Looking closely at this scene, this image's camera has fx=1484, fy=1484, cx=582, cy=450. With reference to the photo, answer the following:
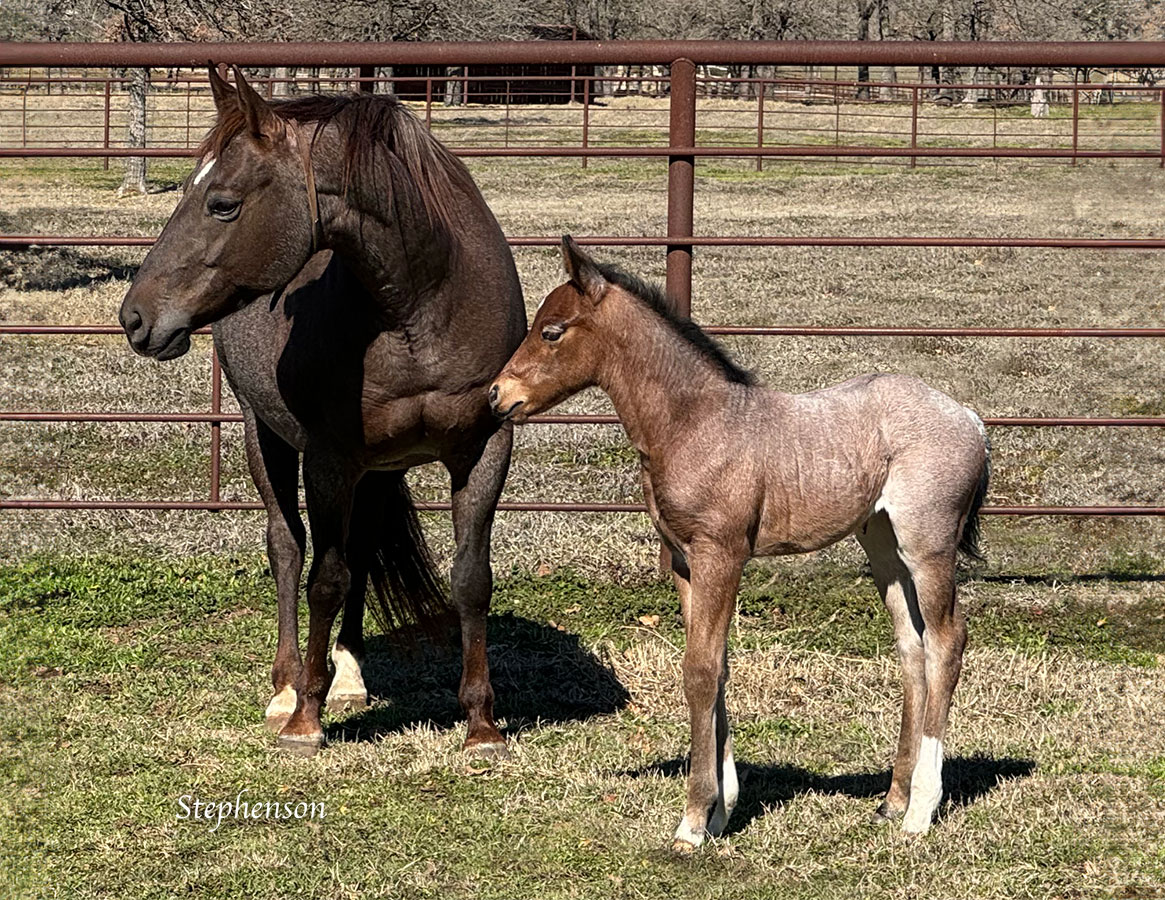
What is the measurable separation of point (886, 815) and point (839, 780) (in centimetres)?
41

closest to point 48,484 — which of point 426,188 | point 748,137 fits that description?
point 426,188

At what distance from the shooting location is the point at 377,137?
4.39 meters

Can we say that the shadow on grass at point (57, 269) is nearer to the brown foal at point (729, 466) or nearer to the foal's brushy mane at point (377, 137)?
the foal's brushy mane at point (377, 137)

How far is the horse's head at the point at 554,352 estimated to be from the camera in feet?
13.0

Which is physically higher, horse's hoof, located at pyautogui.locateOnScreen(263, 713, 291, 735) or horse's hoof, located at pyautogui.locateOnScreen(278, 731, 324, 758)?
horse's hoof, located at pyautogui.locateOnScreen(278, 731, 324, 758)

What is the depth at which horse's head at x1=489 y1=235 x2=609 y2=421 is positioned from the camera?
397 cm

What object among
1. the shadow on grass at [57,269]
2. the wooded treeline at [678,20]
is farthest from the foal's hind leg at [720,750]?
the wooded treeline at [678,20]

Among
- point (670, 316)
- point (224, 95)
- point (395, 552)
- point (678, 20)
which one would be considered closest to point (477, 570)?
point (395, 552)

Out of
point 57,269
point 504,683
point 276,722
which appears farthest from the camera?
point 57,269

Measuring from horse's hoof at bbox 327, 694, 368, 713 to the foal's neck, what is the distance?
1821 millimetres

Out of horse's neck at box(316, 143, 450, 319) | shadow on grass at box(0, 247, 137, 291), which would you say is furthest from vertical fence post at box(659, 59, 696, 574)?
shadow on grass at box(0, 247, 137, 291)

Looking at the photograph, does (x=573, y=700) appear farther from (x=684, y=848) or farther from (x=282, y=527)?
(x=684, y=848)

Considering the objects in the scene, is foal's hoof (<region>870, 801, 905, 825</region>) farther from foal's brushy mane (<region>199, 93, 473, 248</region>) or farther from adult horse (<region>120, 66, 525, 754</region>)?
foal's brushy mane (<region>199, 93, 473, 248</region>)

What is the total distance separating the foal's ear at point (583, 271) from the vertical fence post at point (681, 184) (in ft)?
7.35
